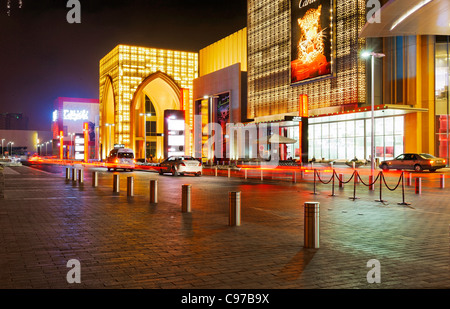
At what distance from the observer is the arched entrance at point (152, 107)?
323 ft

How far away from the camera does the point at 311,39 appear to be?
2071 inches

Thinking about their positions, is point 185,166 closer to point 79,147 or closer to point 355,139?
point 355,139

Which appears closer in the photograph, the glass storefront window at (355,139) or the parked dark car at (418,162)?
the parked dark car at (418,162)

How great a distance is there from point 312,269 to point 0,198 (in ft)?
45.4

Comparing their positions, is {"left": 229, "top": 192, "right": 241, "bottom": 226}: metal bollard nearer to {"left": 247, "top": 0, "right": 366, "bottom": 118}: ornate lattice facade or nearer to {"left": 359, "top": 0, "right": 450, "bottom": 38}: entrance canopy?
{"left": 359, "top": 0, "right": 450, "bottom": 38}: entrance canopy

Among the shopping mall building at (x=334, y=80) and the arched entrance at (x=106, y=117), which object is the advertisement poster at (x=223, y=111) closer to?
the shopping mall building at (x=334, y=80)

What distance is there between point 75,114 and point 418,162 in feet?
475

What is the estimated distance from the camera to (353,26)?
46.4 m

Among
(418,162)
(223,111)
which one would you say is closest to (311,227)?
(418,162)

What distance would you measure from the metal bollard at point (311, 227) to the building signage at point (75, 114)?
163973 millimetres

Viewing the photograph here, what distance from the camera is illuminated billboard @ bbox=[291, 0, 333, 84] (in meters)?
49.9

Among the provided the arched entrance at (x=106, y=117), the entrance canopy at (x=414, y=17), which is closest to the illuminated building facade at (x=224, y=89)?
the arched entrance at (x=106, y=117)

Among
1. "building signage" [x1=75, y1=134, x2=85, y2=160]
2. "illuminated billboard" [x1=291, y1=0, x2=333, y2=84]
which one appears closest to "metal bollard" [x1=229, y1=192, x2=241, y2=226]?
"illuminated billboard" [x1=291, y1=0, x2=333, y2=84]

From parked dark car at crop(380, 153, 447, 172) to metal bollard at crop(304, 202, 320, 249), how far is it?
1172 inches
